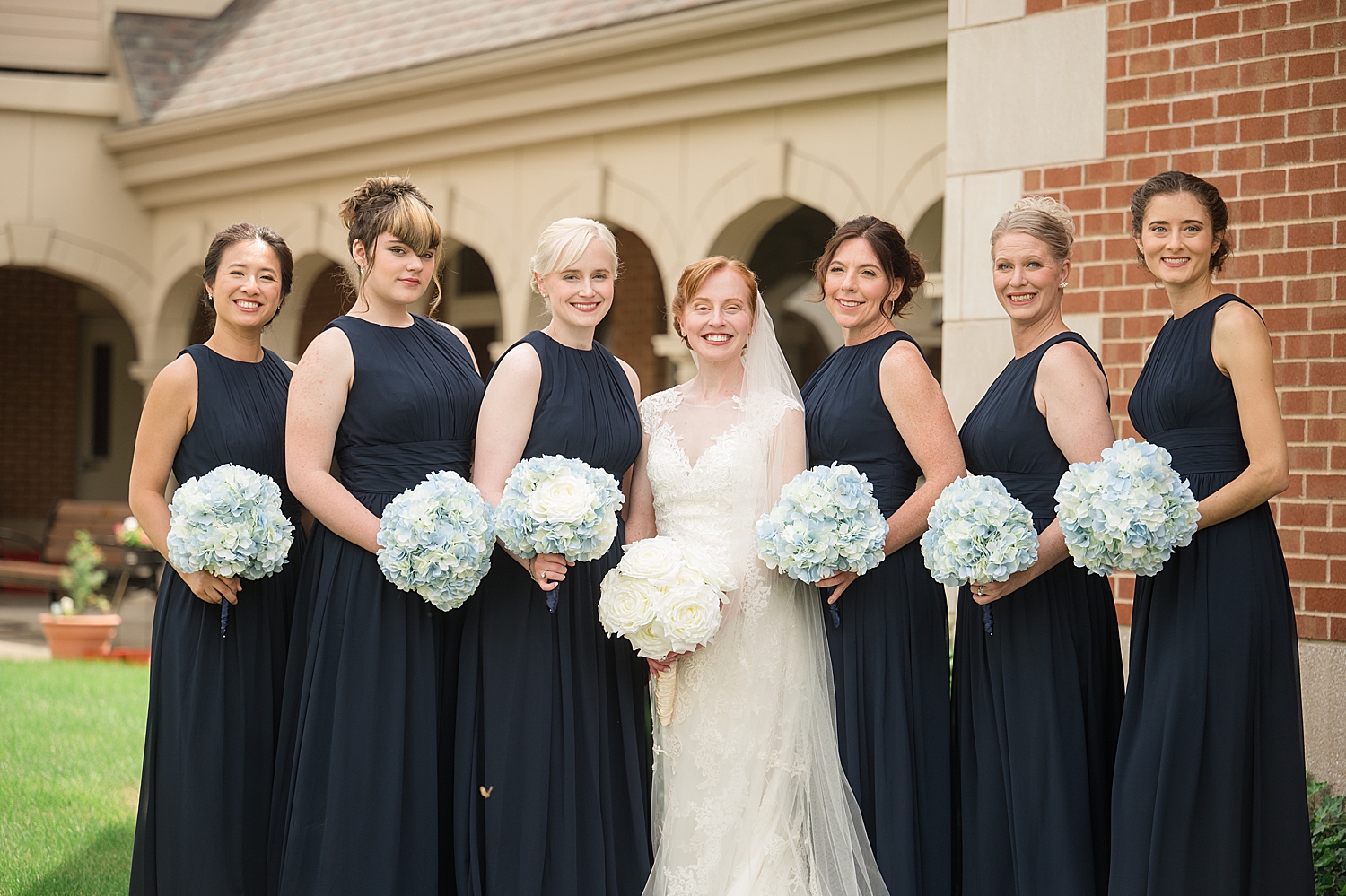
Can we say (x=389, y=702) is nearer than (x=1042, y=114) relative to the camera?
Yes

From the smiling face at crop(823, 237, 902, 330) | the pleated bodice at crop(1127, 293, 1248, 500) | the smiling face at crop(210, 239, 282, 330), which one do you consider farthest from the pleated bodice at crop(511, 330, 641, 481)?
the pleated bodice at crop(1127, 293, 1248, 500)

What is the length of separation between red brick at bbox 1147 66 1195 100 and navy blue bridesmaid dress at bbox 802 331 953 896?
2465mm

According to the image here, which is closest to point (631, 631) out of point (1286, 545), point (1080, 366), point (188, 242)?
point (1080, 366)

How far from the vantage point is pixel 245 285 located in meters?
4.48

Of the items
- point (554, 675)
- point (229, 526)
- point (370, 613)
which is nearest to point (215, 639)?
point (229, 526)

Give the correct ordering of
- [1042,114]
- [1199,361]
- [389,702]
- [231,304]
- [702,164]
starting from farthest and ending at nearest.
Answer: [702,164]
[1042,114]
[231,304]
[389,702]
[1199,361]

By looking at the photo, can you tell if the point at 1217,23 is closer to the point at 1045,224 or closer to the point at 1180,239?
the point at 1045,224

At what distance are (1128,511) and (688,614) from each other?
1.37 metres

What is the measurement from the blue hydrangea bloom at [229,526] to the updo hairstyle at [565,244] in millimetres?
1177

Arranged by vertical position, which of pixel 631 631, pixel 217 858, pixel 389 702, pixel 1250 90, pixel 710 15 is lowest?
pixel 217 858

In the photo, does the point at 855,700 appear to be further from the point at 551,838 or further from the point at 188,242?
the point at 188,242

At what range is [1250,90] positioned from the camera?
5645 millimetres

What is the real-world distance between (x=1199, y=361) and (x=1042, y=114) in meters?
2.79

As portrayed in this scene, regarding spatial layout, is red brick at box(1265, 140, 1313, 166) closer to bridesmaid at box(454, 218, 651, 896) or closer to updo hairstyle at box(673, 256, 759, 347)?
Answer: updo hairstyle at box(673, 256, 759, 347)
